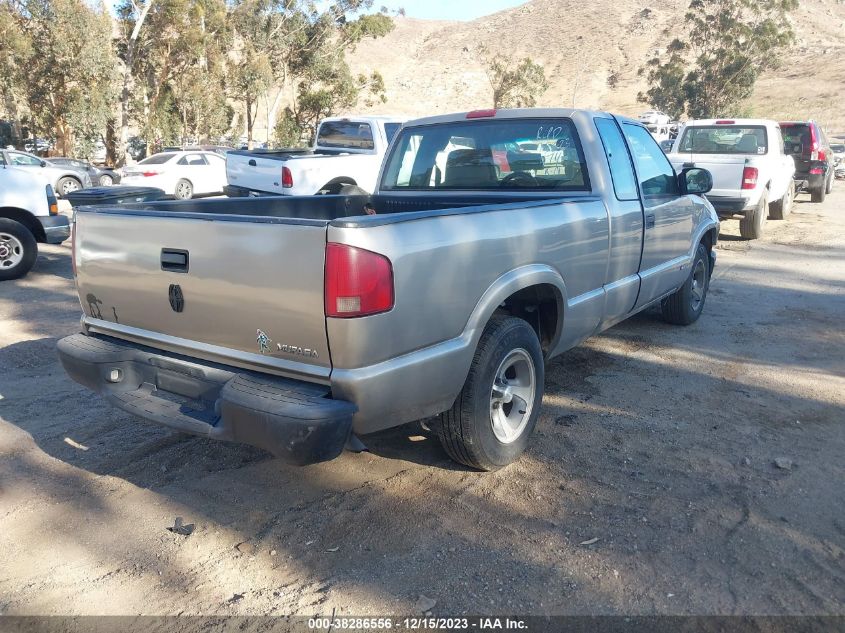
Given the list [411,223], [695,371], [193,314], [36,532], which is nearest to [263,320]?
[193,314]

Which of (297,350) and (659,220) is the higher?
(659,220)

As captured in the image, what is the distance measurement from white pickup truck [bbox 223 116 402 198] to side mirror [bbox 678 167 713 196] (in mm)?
6201

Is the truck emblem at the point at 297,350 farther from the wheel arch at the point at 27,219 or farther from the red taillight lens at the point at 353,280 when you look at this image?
the wheel arch at the point at 27,219

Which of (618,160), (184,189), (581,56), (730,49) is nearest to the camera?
(618,160)

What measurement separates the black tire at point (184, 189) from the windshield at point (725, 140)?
12753mm

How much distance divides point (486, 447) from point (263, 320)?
131cm

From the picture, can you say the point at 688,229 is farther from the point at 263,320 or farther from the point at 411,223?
the point at 263,320

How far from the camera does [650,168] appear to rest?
17.2 ft

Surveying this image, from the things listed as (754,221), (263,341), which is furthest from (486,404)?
(754,221)

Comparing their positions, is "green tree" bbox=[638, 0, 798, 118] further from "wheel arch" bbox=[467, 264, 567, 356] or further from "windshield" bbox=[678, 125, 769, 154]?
"wheel arch" bbox=[467, 264, 567, 356]

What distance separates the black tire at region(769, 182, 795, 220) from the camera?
45.6 feet

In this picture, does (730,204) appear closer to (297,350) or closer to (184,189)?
(297,350)

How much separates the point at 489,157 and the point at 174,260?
241cm

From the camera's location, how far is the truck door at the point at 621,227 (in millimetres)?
4484
